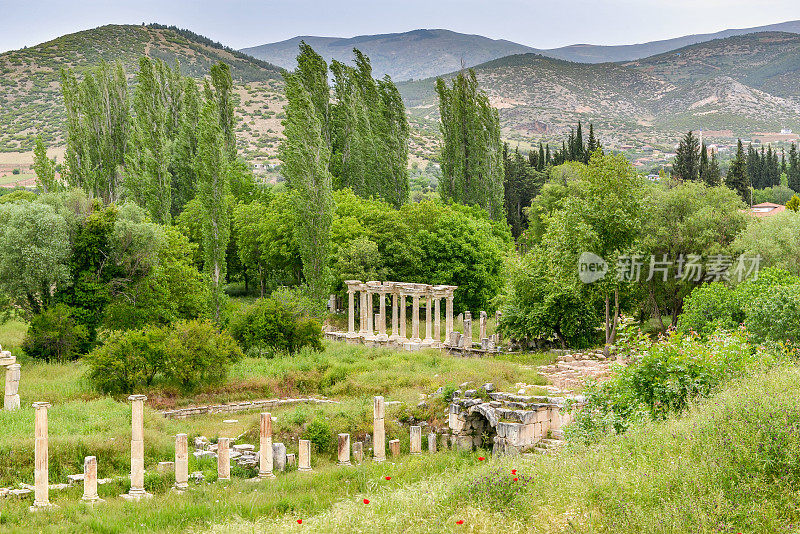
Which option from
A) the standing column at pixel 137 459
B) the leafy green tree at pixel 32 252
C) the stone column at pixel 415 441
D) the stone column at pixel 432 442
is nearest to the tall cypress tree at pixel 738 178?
the stone column at pixel 432 442

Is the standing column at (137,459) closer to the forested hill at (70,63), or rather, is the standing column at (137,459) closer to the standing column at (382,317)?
the standing column at (382,317)

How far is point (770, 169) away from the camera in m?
94.1

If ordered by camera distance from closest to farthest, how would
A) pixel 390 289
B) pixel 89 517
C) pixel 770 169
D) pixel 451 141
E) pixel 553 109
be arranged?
pixel 89 517 < pixel 390 289 < pixel 451 141 < pixel 770 169 < pixel 553 109

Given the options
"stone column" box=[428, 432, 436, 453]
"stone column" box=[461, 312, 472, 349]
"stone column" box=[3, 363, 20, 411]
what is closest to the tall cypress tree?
"stone column" box=[461, 312, 472, 349]

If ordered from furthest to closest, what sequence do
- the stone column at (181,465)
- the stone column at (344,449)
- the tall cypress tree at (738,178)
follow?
the tall cypress tree at (738,178), the stone column at (344,449), the stone column at (181,465)

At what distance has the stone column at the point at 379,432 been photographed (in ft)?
79.1

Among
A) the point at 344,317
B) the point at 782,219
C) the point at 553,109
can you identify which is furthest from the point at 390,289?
the point at 553,109

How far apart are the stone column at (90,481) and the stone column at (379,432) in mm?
7870

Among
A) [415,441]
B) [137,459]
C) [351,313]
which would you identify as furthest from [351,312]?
[137,459]

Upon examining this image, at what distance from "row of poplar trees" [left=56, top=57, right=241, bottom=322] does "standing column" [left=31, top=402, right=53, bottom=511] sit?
21582mm

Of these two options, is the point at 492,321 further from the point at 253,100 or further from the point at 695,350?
the point at 253,100

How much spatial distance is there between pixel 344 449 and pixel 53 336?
15.5 m

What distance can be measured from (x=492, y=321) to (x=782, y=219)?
51.6 feet

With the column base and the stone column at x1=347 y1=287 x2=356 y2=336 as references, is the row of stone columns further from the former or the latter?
the column base
